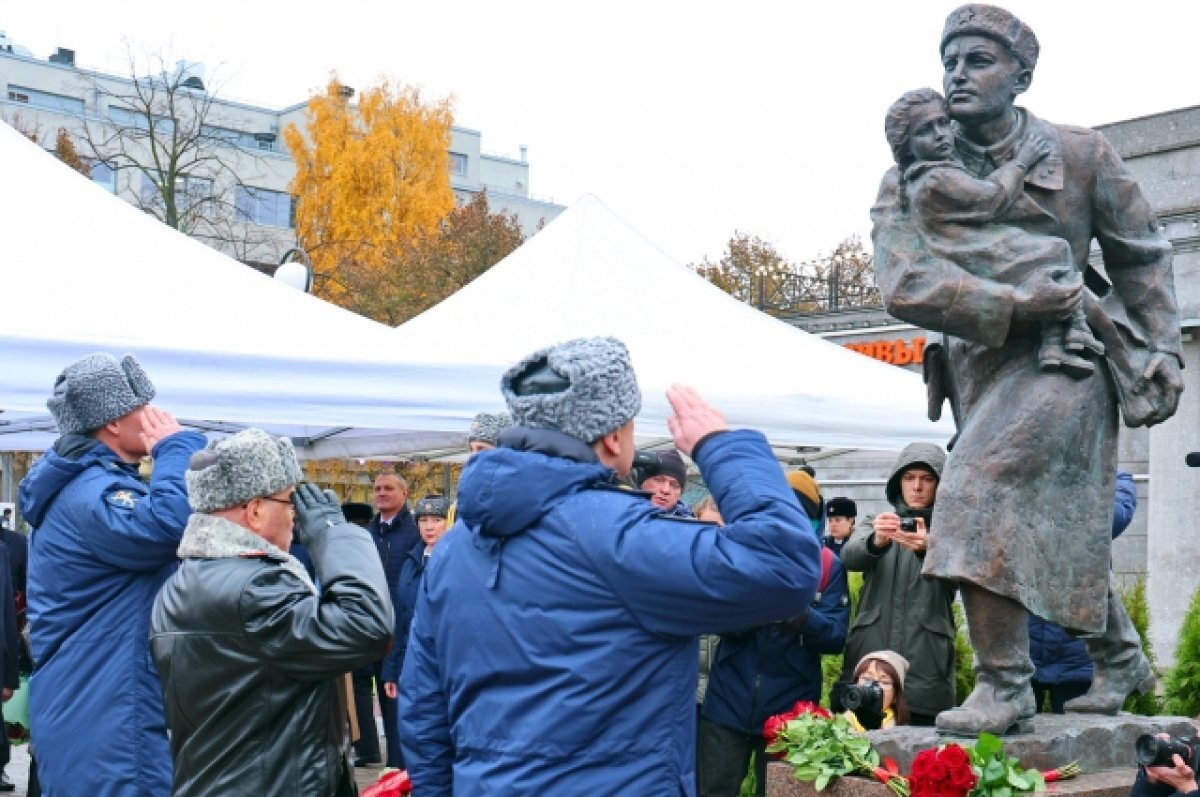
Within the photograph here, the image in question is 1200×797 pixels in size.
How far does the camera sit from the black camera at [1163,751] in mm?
4117

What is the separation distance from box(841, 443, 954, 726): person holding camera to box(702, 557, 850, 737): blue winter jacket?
14 cm

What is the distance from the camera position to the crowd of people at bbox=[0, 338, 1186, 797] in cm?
287

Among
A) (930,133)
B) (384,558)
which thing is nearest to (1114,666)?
(930,133)

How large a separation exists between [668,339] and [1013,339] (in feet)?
16.7

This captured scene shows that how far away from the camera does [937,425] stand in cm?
912

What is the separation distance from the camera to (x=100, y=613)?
4699 mm

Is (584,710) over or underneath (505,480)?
underneath

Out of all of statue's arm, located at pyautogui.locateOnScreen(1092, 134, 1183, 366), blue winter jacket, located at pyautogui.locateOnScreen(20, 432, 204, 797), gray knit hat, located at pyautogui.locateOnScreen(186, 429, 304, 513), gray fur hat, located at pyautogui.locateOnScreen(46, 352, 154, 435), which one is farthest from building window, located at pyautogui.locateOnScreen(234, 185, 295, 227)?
gray knit hat, located at pyautogui.locateOnScreen(186, 429, 304, 513)

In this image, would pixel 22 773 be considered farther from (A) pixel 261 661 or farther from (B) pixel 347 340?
(A) pixel 261 661

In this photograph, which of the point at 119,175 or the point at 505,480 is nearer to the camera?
the point at 505,480

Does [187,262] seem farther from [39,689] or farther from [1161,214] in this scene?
[1161,214]

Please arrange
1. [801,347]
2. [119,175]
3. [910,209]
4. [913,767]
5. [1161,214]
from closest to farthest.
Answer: [913,767] → [910,209] → [801,347] → [1161,214] → [119,175]

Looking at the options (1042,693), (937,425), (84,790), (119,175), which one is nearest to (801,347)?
(937,425)

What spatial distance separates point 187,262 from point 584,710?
17.5 ft
